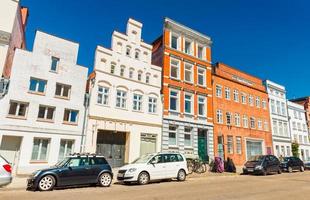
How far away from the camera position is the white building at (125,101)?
2012 centimetres

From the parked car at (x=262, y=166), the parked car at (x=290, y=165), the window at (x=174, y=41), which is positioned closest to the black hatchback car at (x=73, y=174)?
the parked car at (x=262, y=166)

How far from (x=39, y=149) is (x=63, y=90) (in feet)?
16.5

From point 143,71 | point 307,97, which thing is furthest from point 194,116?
point 307,97

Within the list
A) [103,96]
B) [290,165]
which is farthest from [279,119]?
[103,96]

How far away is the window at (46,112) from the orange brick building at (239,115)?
18.1 metres

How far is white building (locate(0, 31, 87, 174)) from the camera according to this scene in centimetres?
1650

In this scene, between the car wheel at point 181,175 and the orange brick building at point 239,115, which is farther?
the orange brick building at point 239,115

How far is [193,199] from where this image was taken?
9031mm

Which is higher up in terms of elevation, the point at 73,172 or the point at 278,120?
the point at 278,120

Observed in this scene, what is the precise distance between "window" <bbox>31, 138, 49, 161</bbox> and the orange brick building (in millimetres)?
18120

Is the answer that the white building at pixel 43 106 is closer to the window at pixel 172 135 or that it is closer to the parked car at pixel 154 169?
the parked car at pixel 154 169

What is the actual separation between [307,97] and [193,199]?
1981 inches

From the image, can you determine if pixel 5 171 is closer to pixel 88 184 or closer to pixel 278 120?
pixel 88 184

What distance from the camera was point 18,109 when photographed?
55.7ft
